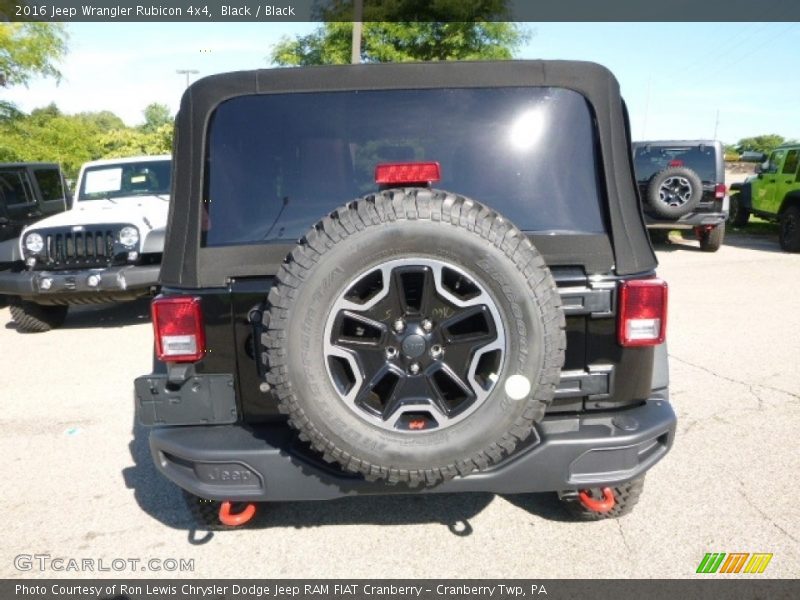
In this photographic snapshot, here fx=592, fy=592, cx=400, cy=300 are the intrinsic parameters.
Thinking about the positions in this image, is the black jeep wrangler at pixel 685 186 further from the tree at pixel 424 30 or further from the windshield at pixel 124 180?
the tree at pixel 424 30

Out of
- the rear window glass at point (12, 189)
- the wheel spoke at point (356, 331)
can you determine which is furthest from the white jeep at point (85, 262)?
the wheel spoke at point (356, 331)

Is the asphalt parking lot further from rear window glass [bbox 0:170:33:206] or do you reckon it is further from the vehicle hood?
rear window glass [bbox 0:170:33:206]

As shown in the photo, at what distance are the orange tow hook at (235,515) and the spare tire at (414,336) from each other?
2.97 feet

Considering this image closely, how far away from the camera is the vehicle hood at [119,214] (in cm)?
614

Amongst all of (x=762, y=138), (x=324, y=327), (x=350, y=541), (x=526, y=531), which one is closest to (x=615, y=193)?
(x=324, y=327)

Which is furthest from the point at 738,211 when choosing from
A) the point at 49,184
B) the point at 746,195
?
the point at 49,184

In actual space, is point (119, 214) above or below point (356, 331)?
above

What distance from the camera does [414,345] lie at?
1949 millimetres

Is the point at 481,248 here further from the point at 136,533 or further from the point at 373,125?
the point at 136,533

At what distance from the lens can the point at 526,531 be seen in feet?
8.81

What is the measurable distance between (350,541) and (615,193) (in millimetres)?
1844

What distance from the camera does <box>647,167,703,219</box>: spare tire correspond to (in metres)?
9.66

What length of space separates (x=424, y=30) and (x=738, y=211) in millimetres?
10571

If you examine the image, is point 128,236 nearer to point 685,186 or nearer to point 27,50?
point 685,186
